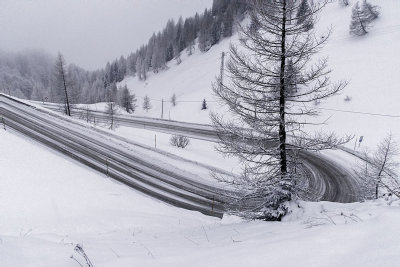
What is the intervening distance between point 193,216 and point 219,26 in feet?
285

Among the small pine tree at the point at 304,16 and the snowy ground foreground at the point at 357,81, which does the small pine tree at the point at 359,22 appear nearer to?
the snowy ground foreground at the point at 357,81

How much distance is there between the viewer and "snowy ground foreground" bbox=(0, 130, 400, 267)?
132 inches

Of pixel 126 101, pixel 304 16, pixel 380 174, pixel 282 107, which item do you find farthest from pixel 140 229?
pixel 126 101

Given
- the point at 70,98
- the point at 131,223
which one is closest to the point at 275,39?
the point at 131,223

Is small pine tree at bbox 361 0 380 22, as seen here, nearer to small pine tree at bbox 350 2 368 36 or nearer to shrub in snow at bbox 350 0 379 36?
shrub in snow at bbox 350 0 379 36

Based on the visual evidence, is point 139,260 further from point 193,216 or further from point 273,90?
point 193,216

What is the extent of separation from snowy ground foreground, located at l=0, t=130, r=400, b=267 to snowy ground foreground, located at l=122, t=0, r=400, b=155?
64.1ft

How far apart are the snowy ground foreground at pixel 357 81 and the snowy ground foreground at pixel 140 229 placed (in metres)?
19.5

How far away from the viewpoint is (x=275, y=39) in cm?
894

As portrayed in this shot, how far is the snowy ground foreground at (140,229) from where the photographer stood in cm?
→ 334

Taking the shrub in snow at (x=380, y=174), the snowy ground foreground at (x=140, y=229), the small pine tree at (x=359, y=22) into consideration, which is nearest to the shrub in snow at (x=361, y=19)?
the small pine tree at (x=359, y=22)

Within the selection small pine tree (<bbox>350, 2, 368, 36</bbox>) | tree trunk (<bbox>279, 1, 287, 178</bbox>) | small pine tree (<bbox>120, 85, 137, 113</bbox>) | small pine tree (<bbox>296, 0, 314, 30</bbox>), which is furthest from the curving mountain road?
small pine tree (<bbox>350, 2, 368, 36</bbox>)

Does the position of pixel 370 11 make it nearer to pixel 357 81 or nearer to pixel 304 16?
pixel 357 81

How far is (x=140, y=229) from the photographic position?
10.2 meters
